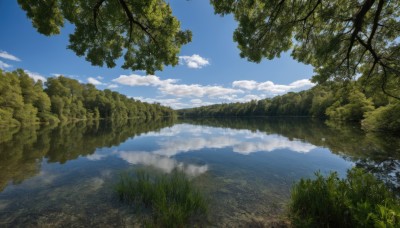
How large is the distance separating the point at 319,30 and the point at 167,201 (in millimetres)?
10367

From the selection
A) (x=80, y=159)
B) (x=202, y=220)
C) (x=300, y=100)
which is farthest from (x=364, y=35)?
(x=300, y=100)

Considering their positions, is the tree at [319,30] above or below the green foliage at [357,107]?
above

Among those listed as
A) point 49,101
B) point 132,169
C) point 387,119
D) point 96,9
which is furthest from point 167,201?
point 49,101

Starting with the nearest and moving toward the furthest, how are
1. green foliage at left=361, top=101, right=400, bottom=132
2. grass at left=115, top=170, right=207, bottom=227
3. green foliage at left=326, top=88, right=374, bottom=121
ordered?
grass at left=115, top=170, right=207, bottom=227 → green foliage at left=361, top=101, right=400, bottom=132 → green foliage at left=326, top=88, right=374, bottom=121

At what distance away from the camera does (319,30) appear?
902 centimetres

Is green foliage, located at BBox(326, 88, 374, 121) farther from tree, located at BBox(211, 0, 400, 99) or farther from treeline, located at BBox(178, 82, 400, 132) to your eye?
tree, located at BBox(211, 0, 400, 99)

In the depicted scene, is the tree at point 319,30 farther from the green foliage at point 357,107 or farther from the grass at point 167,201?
the green foliage at point 357,107

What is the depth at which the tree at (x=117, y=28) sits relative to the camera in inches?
264

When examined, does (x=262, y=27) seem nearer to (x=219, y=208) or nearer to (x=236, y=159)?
(x=219, y=208)

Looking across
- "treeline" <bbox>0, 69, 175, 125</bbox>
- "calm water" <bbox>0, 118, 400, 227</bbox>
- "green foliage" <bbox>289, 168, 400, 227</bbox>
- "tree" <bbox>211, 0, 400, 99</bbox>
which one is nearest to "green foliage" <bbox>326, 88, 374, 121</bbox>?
"calm water" <bbox>0, 118, 400, 227</bbox>

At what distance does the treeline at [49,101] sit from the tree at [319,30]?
49.3m

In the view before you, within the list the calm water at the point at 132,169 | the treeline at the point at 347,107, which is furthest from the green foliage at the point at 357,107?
the calm water at the point at 132,169

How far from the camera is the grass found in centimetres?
492

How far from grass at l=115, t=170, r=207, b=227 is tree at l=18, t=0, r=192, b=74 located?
5737 mm
